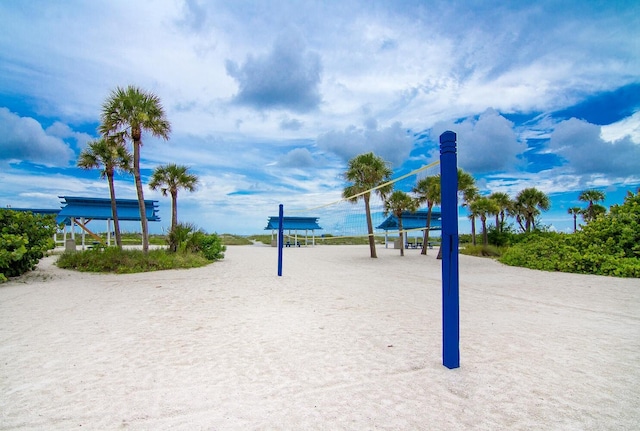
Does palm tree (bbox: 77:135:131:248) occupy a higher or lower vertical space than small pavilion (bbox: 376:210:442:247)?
higher

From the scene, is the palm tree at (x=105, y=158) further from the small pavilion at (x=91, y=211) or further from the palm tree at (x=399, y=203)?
the palm tree at (x=399, y=203)

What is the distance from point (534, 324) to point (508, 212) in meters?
24.7

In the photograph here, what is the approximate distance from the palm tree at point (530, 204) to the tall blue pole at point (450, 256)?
2564cm

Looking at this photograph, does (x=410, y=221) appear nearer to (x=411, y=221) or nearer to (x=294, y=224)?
(x=411, y=221)

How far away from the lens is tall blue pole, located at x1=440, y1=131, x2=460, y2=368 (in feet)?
11.0

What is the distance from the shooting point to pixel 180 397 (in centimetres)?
274

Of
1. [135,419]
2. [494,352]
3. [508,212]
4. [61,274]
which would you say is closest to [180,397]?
[135,419]

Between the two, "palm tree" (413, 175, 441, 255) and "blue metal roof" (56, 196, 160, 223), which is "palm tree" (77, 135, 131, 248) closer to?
"blue metal roof" (56, 196, 160, 223)

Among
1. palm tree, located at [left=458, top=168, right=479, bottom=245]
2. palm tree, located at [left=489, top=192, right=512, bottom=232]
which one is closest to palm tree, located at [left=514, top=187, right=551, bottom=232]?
palm tree, located at [left=489, top=192, right=512, bottom=232]

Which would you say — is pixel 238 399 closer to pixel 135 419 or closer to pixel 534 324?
pixel 135 419

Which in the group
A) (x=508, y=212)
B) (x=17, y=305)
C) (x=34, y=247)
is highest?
(x=508, y=212)

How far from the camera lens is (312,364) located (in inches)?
134

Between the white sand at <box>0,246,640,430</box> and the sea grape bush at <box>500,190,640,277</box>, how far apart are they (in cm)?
462

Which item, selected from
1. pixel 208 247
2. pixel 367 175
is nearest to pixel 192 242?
pixel 208 247
